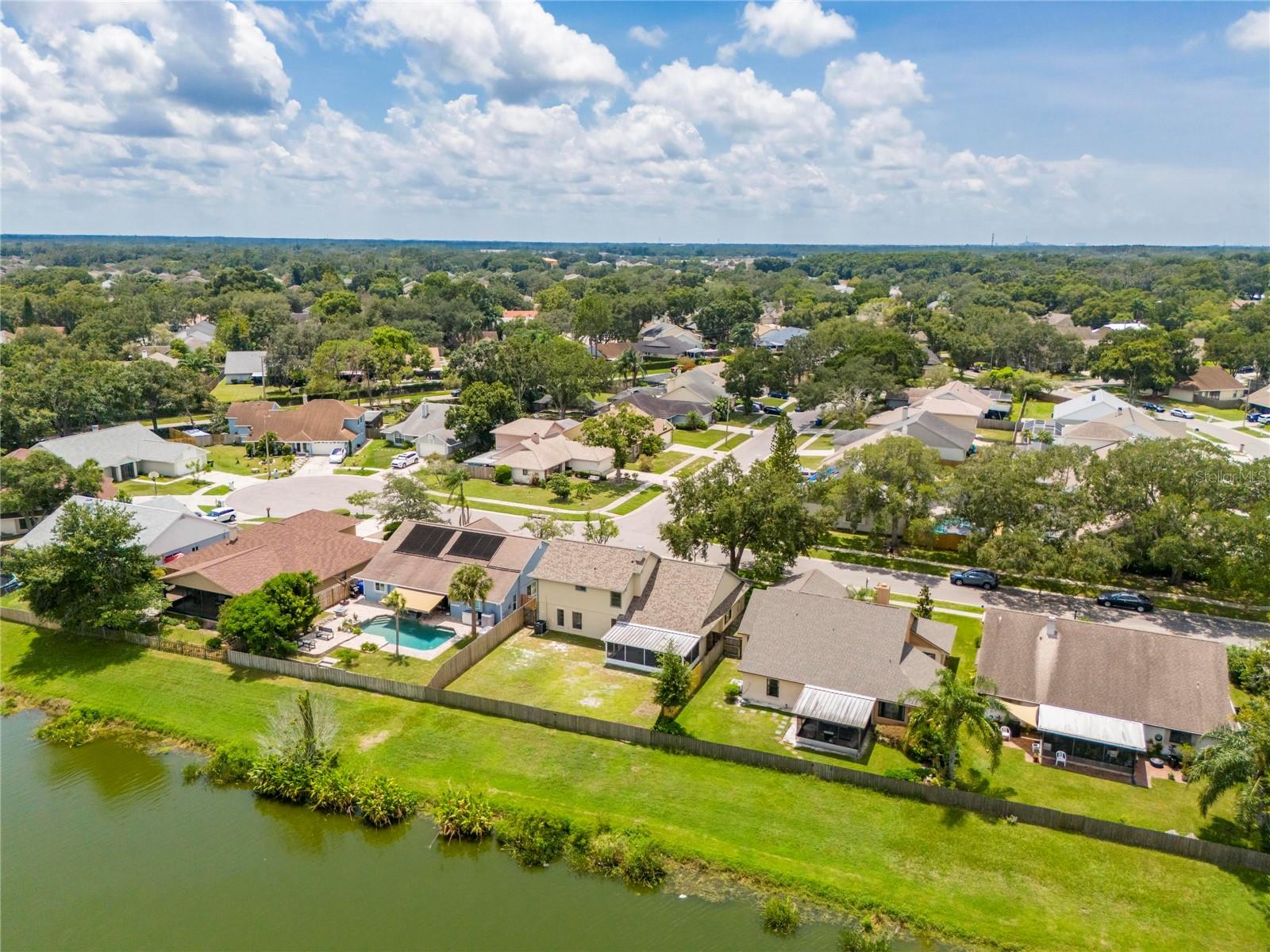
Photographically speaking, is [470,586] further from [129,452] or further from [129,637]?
[129,452]

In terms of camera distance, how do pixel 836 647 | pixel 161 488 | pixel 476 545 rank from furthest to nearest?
pixel 161 488 → pixel 476 545 → pixel 836 647

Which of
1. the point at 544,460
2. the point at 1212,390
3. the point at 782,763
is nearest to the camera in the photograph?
the point at 782,763

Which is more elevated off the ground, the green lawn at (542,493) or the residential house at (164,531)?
the residential house at (164,531)

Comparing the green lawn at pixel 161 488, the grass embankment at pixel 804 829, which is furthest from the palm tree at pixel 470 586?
the green lawn at pixel 161 488

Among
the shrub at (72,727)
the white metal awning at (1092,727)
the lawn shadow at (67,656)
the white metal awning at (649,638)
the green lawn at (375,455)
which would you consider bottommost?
the shrub at (72,727)

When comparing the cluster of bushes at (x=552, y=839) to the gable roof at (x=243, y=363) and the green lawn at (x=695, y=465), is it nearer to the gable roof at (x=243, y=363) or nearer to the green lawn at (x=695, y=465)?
the green lawn at (x=695, y=465)

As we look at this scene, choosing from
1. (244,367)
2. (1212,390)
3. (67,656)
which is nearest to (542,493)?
(67,656)

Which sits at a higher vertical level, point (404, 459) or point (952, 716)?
point (952, 716)
